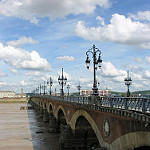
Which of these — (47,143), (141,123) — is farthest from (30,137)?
(141,123)

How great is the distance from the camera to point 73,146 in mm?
28391

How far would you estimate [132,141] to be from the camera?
12.8 meters

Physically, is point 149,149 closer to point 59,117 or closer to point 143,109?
point 143,109

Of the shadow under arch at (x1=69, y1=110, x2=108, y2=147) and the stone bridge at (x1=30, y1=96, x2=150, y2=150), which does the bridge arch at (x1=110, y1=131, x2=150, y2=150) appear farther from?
the shadow under arch at (x1=69, y1=110, x2=108, y2=147)

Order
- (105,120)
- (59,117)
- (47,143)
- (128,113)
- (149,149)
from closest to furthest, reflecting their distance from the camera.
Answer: (128,113), (149,149), (105,120), (47,143), (59,117)

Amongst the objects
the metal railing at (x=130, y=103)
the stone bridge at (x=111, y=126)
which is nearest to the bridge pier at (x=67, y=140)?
the stone bridge at (x=111, y=126)

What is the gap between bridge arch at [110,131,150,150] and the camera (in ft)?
37.7

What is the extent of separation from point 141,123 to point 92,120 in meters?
8.95

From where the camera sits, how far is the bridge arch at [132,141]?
37.7ft

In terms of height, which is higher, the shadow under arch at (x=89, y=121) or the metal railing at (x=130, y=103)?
the metal railing at (x=130, y=103)

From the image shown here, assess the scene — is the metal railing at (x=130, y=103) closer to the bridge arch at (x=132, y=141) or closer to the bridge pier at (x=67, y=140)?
the bridge arch at (x=132, y=141)

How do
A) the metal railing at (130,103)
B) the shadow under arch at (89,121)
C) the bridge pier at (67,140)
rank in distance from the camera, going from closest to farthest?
the metal railing at (130,103)
the shadow under arch at (89,121)
the bridge pier at (67,140)

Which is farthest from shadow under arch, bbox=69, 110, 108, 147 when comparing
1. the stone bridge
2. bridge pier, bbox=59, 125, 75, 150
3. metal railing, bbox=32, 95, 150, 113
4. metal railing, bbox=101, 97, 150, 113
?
metal railing, bbox=101, 97, 150, 113

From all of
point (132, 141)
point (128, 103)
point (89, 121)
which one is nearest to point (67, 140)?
point (89, 121)
